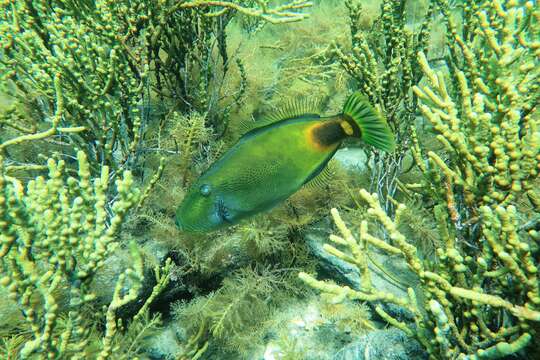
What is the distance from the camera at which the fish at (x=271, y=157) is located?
214 centimetres

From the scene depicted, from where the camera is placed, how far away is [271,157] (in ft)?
7.05

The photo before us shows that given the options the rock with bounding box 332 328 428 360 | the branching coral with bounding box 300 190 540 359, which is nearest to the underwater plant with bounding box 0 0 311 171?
the branching coral with bounding box 300 190 540 359

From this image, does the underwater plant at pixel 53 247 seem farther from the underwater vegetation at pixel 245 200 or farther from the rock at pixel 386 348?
the rock at pixel 386 348

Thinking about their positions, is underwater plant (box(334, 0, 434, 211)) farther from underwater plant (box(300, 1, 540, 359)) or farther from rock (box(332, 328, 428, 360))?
rock (box(332, 328, 428, 360))

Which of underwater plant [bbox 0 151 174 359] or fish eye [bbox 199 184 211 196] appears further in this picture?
fish eye [bbox 199 184 211 196]

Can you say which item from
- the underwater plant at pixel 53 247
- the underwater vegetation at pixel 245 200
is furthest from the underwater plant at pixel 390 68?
the underwater plant at pixel 53 247

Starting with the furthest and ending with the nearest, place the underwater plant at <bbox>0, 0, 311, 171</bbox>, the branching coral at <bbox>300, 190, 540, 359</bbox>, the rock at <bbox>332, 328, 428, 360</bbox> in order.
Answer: the underwater plant at <bbox>0, 0, 311, 171</bbox>
the rock at <bbox>332, 328, 428, 360</bbox>
the branching coral at <bbox>300, 190, 540, 359</bbox>

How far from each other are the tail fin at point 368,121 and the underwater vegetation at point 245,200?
0.10ft

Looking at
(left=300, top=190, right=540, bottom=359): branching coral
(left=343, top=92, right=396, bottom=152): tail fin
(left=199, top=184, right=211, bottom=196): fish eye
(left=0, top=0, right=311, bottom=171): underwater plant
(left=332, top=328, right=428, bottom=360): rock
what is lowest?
(left=332, top=328, right=428, bottom=360): rock

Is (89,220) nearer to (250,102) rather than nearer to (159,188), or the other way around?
(159,188)

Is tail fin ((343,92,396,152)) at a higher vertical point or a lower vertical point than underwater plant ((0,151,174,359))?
higher

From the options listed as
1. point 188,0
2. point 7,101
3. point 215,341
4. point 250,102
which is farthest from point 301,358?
point 7,101

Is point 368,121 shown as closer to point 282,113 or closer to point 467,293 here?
point 282,113

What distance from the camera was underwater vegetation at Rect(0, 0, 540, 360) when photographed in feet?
5.66
